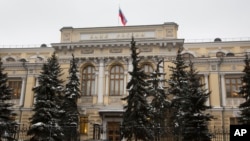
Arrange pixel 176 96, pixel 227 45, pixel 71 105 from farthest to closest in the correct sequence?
1. pixel 227 45
2. pixel 71 105
3. pixel 176 96

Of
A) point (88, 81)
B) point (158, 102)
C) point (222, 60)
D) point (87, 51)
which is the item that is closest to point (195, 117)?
point (158, 102)

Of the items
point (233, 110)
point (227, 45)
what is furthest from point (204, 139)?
point (227, 45)

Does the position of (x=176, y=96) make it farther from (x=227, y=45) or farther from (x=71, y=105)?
(x=227, y=45)

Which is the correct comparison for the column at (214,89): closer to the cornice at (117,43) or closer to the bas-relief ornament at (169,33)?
the cornice at (117,43)

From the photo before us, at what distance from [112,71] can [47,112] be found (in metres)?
9.40

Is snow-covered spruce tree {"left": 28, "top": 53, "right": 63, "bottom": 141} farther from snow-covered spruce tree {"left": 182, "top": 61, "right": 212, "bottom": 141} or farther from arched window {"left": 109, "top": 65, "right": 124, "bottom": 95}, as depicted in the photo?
snow-covered spruce tree {"left": 182, "top": 61, "right": 212, "bottom": 141}

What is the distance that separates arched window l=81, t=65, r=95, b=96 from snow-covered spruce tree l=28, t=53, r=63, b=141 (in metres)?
6.16

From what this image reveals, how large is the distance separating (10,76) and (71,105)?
31.7 feet

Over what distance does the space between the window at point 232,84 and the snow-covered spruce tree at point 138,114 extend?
9.55m

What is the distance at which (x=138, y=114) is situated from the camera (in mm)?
20219

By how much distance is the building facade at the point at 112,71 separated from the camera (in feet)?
88.2

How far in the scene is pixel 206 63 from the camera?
27.8 metres

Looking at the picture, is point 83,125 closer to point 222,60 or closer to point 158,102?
point 158,102

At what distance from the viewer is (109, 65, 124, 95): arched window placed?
92.8 ft
